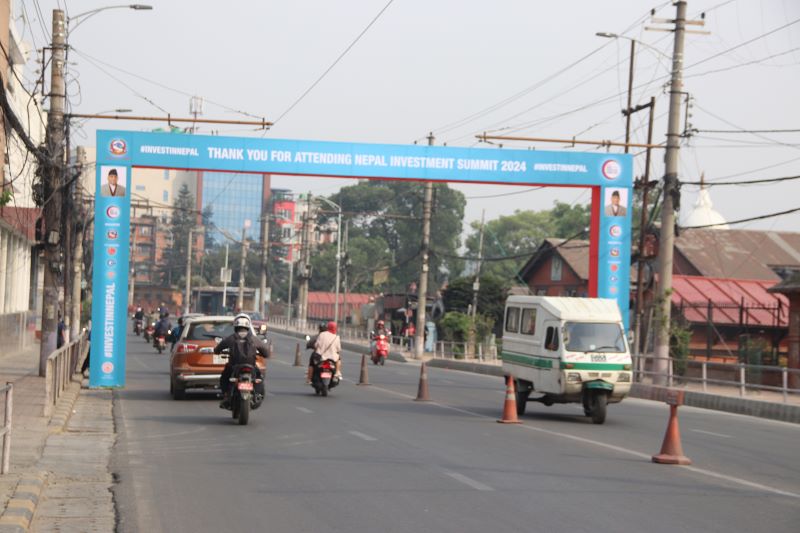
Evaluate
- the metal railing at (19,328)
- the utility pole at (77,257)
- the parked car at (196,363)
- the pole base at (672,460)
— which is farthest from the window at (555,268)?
the pole base at (672,460)

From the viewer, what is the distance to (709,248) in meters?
59.4

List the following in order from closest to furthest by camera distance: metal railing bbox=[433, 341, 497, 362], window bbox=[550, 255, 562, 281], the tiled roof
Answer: the tiled roof, metal railing bbox=[433, 341, 497, 362], window bbox=[550, 255, 562, 281]

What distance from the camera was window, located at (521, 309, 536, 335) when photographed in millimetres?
22141

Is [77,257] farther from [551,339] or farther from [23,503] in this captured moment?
[23,503]

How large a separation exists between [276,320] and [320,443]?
89464 millimetres

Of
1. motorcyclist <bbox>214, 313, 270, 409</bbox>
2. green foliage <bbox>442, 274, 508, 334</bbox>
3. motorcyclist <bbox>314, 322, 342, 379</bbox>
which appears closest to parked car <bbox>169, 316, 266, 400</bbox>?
motorcyclist <bbox>314, 322, 342, 379</bbox>

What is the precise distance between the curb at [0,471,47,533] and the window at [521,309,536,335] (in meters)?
12.4

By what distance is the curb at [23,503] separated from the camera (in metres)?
8.41

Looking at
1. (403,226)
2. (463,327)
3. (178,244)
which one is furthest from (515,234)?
(463,327)

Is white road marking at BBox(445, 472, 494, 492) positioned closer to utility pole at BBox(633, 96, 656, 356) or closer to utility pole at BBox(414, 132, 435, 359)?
utility pole at BBox(633, 96, 656, 356)

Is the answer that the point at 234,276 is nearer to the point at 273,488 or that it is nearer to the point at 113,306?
the point at 113,306

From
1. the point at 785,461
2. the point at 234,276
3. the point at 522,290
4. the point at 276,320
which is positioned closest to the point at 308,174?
the point at 785,461

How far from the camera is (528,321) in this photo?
2245 centimetres

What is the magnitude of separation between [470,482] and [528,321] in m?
11.0
